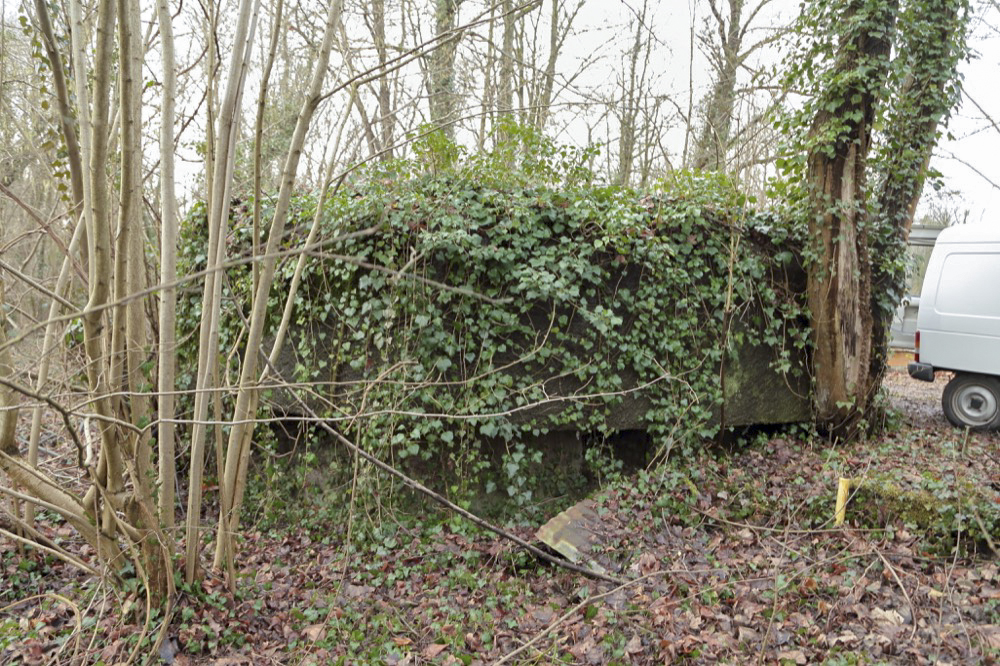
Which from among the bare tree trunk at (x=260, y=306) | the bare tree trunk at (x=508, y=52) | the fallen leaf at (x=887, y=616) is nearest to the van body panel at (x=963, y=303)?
the fallen leaf at (x=887, y=616)

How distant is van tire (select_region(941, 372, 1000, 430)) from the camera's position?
7.32 meters

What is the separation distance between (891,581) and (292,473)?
14.9ft

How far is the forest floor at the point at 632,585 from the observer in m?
3.62

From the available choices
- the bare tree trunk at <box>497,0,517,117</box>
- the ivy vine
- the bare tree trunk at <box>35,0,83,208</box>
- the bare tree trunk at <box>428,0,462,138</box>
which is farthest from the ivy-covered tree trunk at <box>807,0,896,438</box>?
the bare tree trunk at <box>35,0,83,208</box>

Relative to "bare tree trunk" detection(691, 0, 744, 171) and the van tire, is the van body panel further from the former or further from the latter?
"bare tree trunk" detection(691, 0, 744, 171)

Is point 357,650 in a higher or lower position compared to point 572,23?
lower

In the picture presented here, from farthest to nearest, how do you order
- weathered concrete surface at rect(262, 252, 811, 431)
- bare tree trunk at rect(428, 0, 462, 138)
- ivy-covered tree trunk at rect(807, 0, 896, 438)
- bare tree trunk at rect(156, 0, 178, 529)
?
1. bare tree trunk at rect(428, 0, 462, 138)
2. ivy-covered tree trunk at rect(807, 0, 896, 438)
3. weathered concrete surface at rect(262, 252, 811, 431)
4. bare tree trunk at rect(156, 0, 178, 529)

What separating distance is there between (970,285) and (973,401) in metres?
1.29

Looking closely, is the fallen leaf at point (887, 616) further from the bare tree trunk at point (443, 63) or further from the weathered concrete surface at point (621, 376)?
the bare tree trunk at point (443, 63)

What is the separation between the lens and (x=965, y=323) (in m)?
7.44

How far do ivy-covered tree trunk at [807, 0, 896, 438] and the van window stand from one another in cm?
154

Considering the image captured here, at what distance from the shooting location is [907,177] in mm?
6750

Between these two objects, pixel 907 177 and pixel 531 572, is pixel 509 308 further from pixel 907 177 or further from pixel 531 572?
pixel 907 177

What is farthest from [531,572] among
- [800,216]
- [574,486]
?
[800,216]
